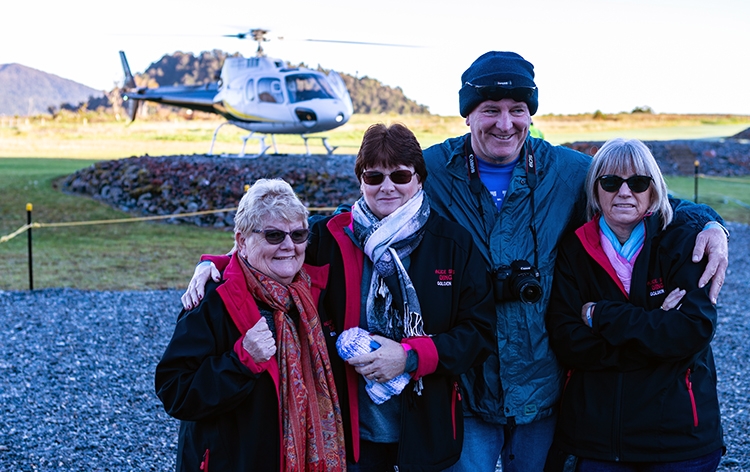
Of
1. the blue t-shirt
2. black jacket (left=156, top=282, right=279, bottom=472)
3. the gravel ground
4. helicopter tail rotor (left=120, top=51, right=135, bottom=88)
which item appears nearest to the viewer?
black jacket (left=156, top=282, right=279, bottom=472)

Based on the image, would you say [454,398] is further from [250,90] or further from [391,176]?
[250,90]

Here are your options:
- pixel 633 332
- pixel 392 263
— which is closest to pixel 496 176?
pixel 392 263

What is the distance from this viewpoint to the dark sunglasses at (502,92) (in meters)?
2.63

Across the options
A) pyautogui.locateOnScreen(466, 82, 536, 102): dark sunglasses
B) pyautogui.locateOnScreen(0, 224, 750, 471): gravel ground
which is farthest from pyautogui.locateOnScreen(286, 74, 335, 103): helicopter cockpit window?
pyautogui.locateOnScreen(466, 82, 536, 102): dark sunglasses

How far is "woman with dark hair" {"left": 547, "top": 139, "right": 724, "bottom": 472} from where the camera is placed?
248 cm

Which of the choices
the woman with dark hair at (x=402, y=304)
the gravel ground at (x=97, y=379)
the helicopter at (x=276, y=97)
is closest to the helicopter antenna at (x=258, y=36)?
the helicopter at (x=276, y=97)

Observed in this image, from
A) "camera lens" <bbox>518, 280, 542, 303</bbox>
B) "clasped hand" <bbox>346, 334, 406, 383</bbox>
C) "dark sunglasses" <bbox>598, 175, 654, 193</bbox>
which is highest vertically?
"dark sunglasses" <bbox>598, 175, 654, 193</bbox>

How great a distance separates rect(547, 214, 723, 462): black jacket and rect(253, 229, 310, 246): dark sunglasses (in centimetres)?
99

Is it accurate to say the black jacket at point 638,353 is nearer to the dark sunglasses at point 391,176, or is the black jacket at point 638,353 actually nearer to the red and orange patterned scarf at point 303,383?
the dark sunglasses at point 391,176

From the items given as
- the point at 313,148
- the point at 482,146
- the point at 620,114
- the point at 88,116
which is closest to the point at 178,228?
the point at 482,146

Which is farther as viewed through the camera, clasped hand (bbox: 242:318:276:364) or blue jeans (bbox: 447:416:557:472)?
blue jeans (bbox: 447:416:557:472)

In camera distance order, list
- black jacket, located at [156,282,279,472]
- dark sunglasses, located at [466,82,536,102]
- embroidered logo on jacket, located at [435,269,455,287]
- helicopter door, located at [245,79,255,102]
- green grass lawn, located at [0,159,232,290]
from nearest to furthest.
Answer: black jacket, located at [156,282,279,472], embroidered logo on jacket, located at [435,269,455,287], dark sunglasses, located at [466,82,536,102], green grass lawn, located at [0,159,232,290], helicopter door, located at [245,79,255,102]

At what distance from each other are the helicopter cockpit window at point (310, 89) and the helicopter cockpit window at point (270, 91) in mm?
263

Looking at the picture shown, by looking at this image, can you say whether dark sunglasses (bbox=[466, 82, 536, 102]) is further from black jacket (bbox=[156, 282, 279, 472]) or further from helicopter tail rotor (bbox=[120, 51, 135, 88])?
helicopter tail rotor (bbox=[120, 51, 135, 88])
